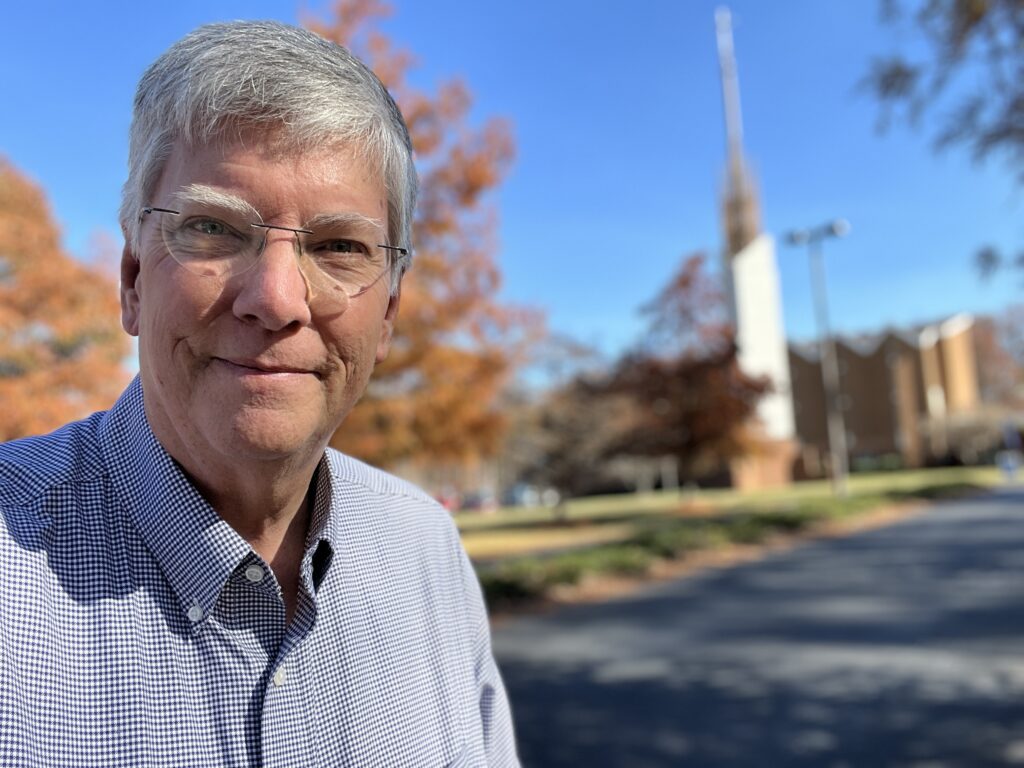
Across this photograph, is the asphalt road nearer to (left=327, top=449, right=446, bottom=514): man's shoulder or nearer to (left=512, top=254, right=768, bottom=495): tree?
(left=327, top=449, right=446, bottom=514): man's shoulder

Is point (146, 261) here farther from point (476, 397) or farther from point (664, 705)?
point (476, 397)

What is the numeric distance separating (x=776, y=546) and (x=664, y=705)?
1149 centimetres

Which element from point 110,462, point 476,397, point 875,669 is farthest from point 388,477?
point 476,397

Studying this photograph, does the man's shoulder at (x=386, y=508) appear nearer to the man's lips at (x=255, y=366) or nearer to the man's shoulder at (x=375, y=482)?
the man's shoulder at (x=375, y=482)

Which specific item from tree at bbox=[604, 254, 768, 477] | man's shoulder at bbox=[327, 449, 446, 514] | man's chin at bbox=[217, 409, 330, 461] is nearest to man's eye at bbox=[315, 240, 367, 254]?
man's chin at bbox=[217, 409, 330, 461]

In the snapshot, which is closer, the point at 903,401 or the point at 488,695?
the point at 488,695

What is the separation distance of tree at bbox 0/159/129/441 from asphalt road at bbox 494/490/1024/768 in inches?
141

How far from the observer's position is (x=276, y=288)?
113 cm

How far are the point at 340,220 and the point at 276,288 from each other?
14 cm

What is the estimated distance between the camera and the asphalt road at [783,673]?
5.26 metres

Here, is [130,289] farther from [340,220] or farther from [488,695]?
[488,695]

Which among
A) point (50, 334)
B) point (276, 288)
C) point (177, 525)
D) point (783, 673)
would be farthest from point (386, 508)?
point (783, 673)

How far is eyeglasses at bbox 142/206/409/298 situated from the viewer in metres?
1.12

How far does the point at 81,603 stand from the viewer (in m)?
1.07
